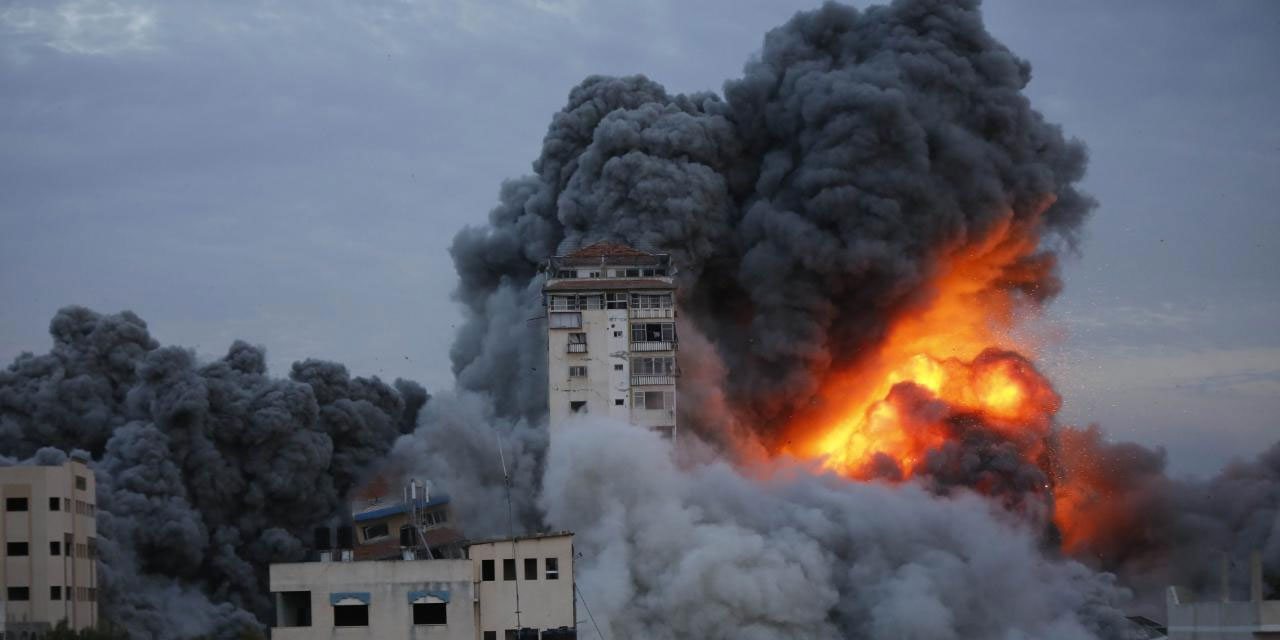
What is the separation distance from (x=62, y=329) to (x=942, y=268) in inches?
1299

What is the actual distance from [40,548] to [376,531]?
68.7ft

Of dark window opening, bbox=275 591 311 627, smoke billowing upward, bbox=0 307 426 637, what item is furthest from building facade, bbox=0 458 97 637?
smoke billowing upward, bbox=0 307 426 637

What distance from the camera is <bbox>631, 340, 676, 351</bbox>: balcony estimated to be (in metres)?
100

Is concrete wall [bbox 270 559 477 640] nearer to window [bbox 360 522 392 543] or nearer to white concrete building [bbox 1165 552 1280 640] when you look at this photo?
white concrete building [bbox 1165 552 1280 640]

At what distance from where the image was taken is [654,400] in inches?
3944

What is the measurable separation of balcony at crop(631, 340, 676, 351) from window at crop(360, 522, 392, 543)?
11.6m

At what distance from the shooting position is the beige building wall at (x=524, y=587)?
250ft

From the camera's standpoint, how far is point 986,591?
9106 centimetres

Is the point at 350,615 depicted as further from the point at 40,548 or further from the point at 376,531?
the point at 376,531

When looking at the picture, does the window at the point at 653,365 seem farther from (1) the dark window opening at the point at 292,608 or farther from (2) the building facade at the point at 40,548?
(2) the building facade at the point at 40,548

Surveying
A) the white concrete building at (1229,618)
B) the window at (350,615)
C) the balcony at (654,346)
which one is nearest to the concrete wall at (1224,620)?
the white concrete building at (1229,618)

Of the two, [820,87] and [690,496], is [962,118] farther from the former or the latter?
[690,496]

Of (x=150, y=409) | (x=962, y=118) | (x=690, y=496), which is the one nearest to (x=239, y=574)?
(x=150, y=409)

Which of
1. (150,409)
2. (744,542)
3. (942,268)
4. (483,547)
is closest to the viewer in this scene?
(483,547)
